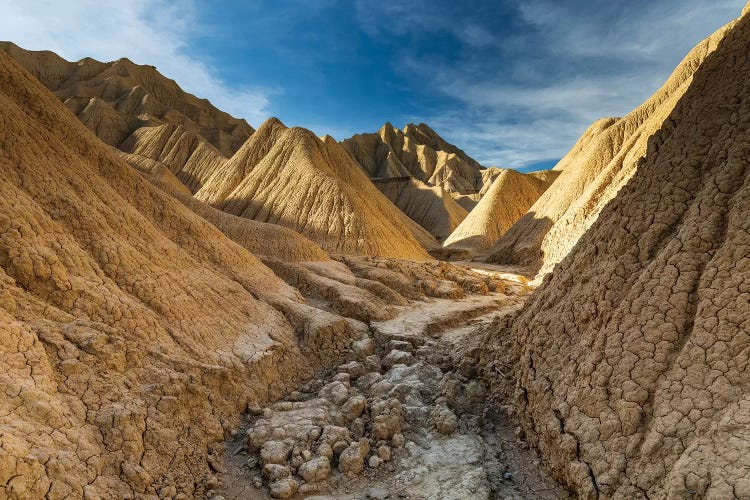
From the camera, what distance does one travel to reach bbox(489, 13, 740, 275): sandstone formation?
58.9 ft

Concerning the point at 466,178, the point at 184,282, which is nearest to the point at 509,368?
the point at 184,282

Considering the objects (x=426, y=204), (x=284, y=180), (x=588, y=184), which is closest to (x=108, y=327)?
(x=284, y=180)

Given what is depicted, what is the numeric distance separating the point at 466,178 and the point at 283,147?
45.6 meters

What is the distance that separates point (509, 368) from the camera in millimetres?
5039

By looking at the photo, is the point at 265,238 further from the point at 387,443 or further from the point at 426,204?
the point at 426,204

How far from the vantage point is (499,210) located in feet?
98.7

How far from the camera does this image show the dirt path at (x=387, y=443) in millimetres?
3543

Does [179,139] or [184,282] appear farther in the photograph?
[179,139]

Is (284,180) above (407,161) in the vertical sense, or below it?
below

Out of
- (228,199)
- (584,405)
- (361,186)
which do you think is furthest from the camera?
(361,186)

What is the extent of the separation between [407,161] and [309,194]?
1955 inches

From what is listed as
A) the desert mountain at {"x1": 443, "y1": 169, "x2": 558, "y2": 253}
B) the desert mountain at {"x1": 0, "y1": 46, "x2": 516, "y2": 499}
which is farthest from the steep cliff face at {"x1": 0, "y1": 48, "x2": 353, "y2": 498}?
the desert mountain at {"x1": 443, "y1": 169, "x2": 558, "y2": 253}

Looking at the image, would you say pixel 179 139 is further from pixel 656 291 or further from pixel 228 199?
pixel 656 291

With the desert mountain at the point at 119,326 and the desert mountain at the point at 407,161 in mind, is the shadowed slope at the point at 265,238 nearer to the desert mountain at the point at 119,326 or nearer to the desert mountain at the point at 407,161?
the desert mountain at the point at 119,326
